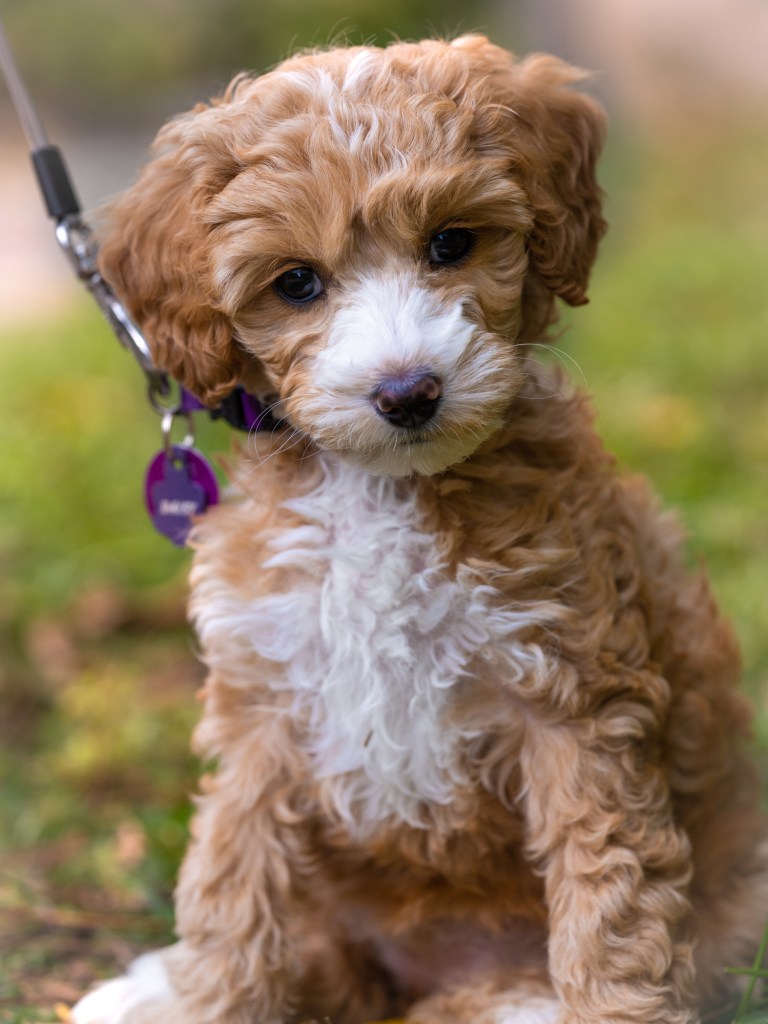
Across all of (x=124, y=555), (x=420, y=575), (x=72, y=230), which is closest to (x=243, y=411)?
(x=420, y=575)

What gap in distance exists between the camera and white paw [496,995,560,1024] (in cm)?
336

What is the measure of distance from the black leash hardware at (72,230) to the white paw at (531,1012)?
1888 mm

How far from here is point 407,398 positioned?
9.32ft

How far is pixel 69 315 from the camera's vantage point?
11047 mm

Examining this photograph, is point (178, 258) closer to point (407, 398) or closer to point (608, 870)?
point (407, 398)

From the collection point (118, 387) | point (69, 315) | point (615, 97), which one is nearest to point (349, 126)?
point (118, 387)

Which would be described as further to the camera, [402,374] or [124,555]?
[124,555]

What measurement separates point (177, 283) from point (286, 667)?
0.96 m

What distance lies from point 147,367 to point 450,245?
117 cm

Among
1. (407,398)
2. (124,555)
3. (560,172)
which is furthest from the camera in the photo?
(124,555)

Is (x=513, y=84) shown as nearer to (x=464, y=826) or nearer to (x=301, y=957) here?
(x=464, y=826)

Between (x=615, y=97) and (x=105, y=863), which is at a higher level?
(x=105, y=863)

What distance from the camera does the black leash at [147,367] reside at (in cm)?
374

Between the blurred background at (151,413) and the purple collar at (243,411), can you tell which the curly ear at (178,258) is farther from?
the blurred background at (151,413)
